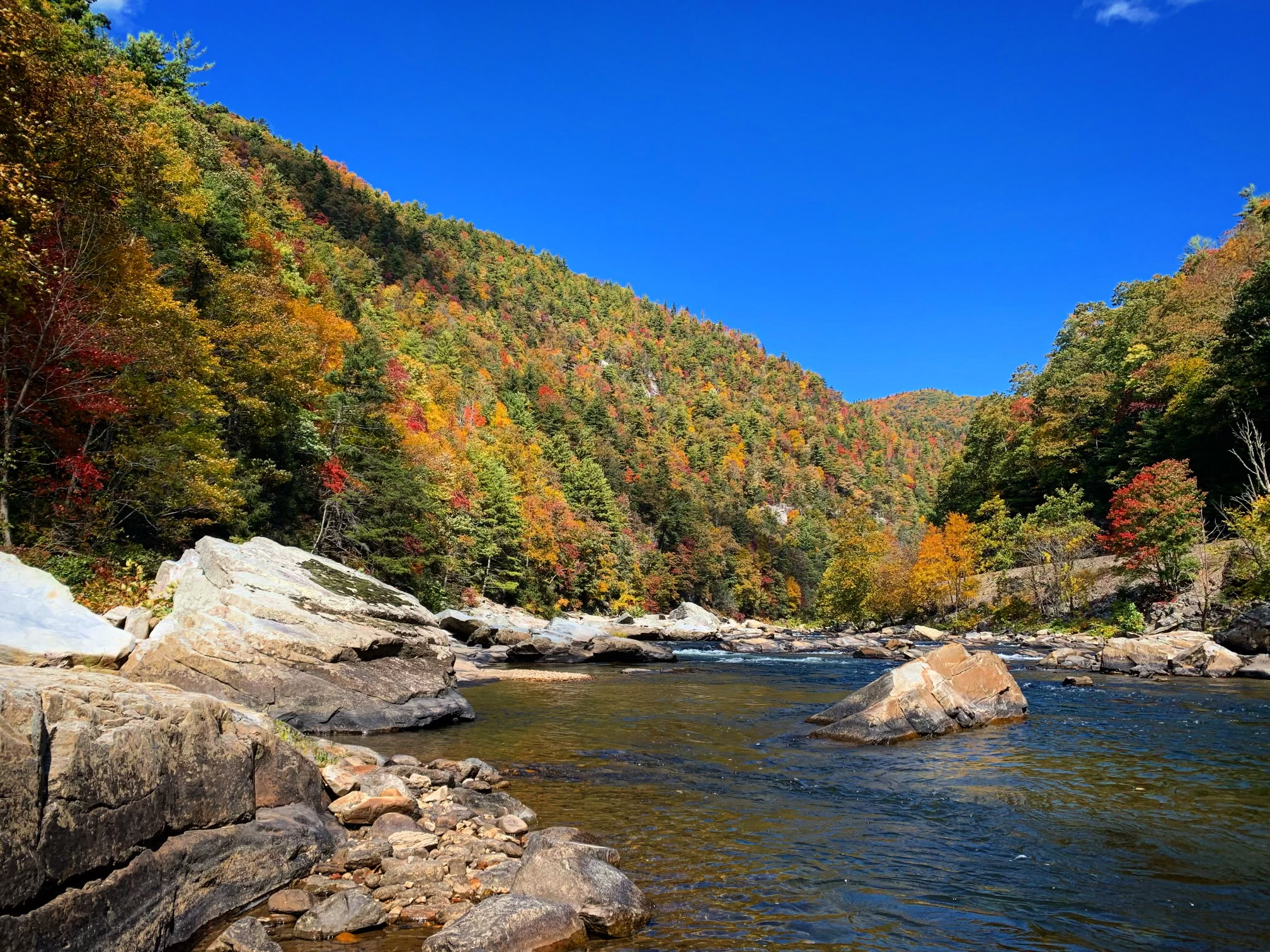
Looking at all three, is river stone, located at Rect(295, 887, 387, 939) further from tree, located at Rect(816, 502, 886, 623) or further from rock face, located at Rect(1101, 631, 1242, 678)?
tree, located at Rect(816, 502, 886, 623)

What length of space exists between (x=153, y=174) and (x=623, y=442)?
9565 centimetres

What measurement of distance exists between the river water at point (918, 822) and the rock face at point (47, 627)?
5.10 m

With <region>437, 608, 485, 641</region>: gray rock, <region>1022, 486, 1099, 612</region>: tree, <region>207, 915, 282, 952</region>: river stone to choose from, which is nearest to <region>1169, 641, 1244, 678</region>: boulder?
<region>1022, 486, 1099, 612</region>: tree

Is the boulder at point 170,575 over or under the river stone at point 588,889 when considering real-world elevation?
over

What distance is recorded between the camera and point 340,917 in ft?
19.7

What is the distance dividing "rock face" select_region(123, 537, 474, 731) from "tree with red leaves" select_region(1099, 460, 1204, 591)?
1505 inches

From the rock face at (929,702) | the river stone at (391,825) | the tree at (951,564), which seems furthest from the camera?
the tree at (951,564)

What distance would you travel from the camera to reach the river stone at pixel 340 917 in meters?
5.91

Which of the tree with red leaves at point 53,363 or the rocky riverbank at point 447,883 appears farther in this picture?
the tree with red leaves at point 53,363

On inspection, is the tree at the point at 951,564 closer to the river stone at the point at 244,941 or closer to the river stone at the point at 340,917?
the river stone at the point at 340,917

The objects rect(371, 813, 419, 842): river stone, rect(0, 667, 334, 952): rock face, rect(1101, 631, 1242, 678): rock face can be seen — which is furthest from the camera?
rect(1101, 631, 1242, 678): rock face

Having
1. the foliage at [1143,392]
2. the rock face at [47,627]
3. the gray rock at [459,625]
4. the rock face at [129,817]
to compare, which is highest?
the foliage at [1143,392]

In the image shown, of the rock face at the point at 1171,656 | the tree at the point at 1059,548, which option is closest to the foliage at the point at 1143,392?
the tree at the point at 1059,548

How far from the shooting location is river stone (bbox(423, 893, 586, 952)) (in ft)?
18.0
